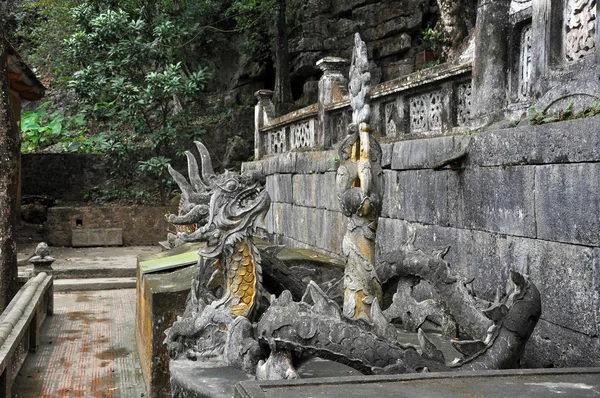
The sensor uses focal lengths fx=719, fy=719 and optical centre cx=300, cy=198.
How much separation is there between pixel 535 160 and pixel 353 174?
1.36 meters

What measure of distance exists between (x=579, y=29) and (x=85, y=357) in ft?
22.7

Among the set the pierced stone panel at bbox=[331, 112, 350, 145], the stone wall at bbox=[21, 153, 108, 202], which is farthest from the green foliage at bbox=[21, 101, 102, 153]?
the pierced stone panel at bbox=[331, 112, 350, 145]

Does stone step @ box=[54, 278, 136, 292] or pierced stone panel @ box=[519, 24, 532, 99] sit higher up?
pierced stone panel @ box=[519, 24, 532, 99]

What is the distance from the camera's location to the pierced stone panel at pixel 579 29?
504 centimetres

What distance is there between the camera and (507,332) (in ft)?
14.4

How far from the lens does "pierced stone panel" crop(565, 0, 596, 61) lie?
16.5ft

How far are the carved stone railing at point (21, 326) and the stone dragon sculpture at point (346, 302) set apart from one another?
6.10 feet

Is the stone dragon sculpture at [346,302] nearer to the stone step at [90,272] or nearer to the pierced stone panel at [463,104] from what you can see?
the pierced stone panel at [463,104]

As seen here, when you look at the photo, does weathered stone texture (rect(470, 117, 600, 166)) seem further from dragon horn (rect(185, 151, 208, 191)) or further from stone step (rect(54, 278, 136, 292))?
stone step (rect(54, 278, 136, 292))

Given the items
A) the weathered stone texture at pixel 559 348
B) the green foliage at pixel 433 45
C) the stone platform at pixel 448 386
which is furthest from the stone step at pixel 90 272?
the stone platform at pixel 448 386

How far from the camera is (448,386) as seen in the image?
11.5ft

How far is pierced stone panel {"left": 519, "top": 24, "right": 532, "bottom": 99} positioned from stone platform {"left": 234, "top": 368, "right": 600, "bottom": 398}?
112 inches

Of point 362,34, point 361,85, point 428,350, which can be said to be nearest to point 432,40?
point 362,34

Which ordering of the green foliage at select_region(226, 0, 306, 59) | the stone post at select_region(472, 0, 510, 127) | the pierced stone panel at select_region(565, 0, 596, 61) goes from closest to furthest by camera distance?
the pierced stone panel at select_region(565, 0, 596, 61) → the stone post at select_region(472, 0, 510, 127) → the green foliage at select_region(226, 0, 306, 59)
